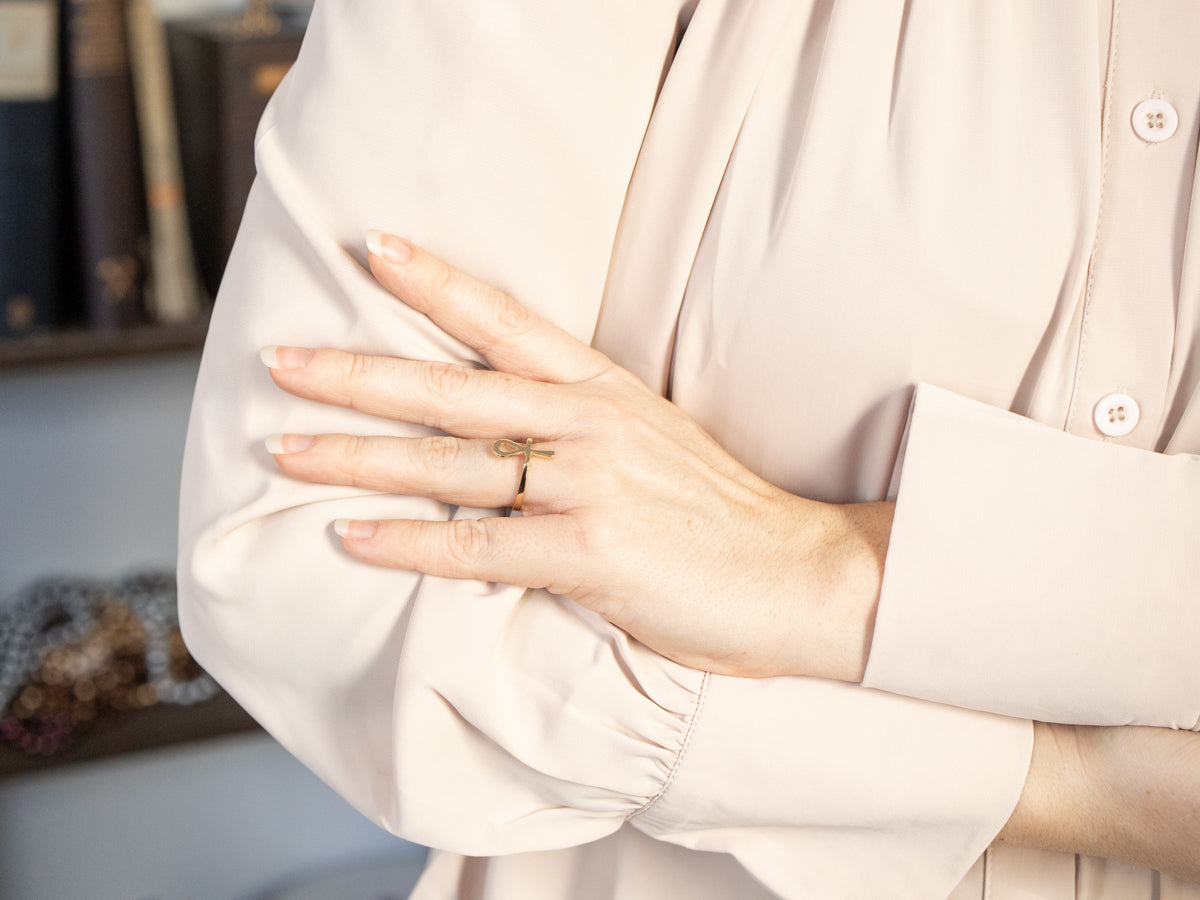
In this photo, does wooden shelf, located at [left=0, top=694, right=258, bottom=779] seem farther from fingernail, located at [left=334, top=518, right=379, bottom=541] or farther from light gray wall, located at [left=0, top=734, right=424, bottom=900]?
fingernail, located at [left=334, top=518, right=379, bottom=541]

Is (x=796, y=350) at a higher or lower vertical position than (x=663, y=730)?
higher

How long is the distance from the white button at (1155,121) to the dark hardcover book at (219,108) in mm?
922

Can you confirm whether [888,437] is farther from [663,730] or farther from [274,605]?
[274,605]

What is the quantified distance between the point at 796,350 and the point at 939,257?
0.35ft

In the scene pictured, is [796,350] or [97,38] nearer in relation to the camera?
[796,350]

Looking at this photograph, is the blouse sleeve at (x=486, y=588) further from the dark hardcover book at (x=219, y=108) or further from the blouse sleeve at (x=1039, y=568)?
the dark hardcover book at (x=219, y=108)

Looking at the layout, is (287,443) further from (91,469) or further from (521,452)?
(91,469)

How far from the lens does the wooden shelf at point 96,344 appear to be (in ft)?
3.86

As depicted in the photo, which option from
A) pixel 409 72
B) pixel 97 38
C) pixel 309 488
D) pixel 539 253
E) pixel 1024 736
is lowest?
pixel 1024 736

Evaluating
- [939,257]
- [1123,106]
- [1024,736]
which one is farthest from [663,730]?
[1123,106]

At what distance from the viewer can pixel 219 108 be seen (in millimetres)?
1185

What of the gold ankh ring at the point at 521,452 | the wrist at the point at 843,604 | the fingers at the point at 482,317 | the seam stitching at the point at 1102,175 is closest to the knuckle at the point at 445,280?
the fingers at the point at 482,317

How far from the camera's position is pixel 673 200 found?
675 mm

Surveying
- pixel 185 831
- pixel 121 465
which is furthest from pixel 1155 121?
pixel 185 831
